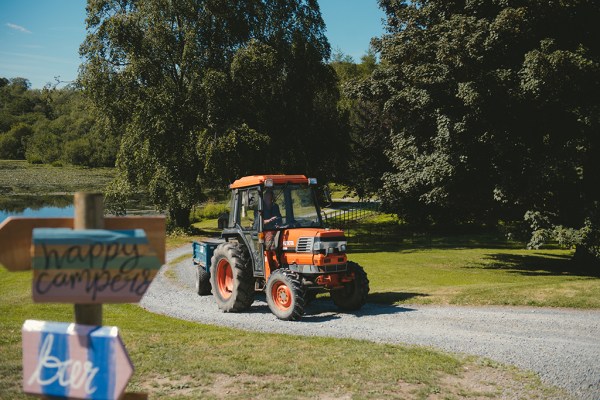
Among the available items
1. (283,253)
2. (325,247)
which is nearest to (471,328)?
(325,247)

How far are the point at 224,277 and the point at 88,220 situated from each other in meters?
10.7

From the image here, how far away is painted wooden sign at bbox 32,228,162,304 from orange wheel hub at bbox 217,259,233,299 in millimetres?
10424

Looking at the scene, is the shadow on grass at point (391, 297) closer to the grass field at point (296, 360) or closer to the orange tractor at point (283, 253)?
the grass field at point (296, 360)

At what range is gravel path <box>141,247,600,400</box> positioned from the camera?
28.0 ft

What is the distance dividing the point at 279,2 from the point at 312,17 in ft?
6.59

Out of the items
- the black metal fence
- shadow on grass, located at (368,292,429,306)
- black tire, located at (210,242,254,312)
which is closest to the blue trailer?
black tire, located at (210,242,254,312)

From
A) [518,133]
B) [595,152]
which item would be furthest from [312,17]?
[595,152]

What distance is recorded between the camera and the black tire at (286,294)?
11508 millimetres

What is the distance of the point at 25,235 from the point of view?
3.52 metres

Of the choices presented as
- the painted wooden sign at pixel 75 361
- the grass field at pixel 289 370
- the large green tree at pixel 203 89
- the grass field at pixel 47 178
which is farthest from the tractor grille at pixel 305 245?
the grass field at pixel 47 178

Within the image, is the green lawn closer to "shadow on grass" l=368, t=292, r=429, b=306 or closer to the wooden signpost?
"shadow on grass" l=368, t=292, r=429, b=306

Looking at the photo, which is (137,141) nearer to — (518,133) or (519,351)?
(518,133)

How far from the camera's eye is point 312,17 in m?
29.5

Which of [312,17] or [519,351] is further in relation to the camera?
[312,17]
